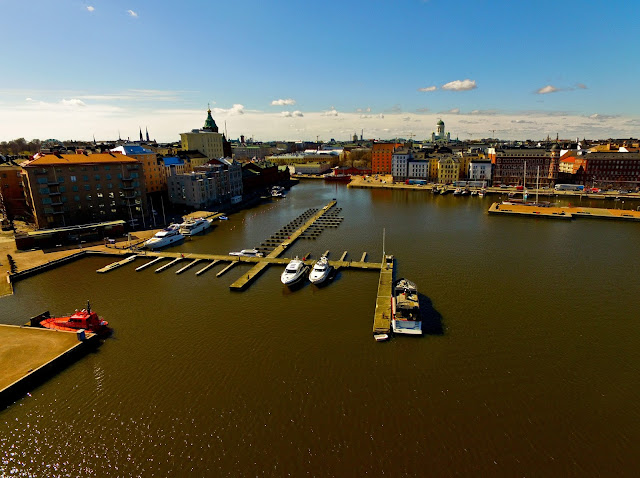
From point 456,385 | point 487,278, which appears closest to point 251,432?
point 456,385

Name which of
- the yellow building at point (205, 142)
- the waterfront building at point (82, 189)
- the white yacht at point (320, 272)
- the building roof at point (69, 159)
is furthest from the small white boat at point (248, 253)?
the yellow building at point (205, 142)

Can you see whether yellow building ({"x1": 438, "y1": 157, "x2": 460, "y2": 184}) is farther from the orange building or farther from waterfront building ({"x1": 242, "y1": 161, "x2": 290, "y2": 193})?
waterfront building ({"x1": 242, "y1": 161, "x2": 290, "y2": 193})

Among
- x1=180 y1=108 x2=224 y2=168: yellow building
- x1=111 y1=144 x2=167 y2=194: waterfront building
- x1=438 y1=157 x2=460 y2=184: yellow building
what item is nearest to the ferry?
x1=111 y1=144 x2=167 y2=194: waterfront building

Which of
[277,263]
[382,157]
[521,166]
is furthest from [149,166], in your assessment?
[521,166]

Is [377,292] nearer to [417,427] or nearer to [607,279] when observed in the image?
[417,427]

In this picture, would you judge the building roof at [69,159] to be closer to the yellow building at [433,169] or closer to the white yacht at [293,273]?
the white yacht at [293,273]
